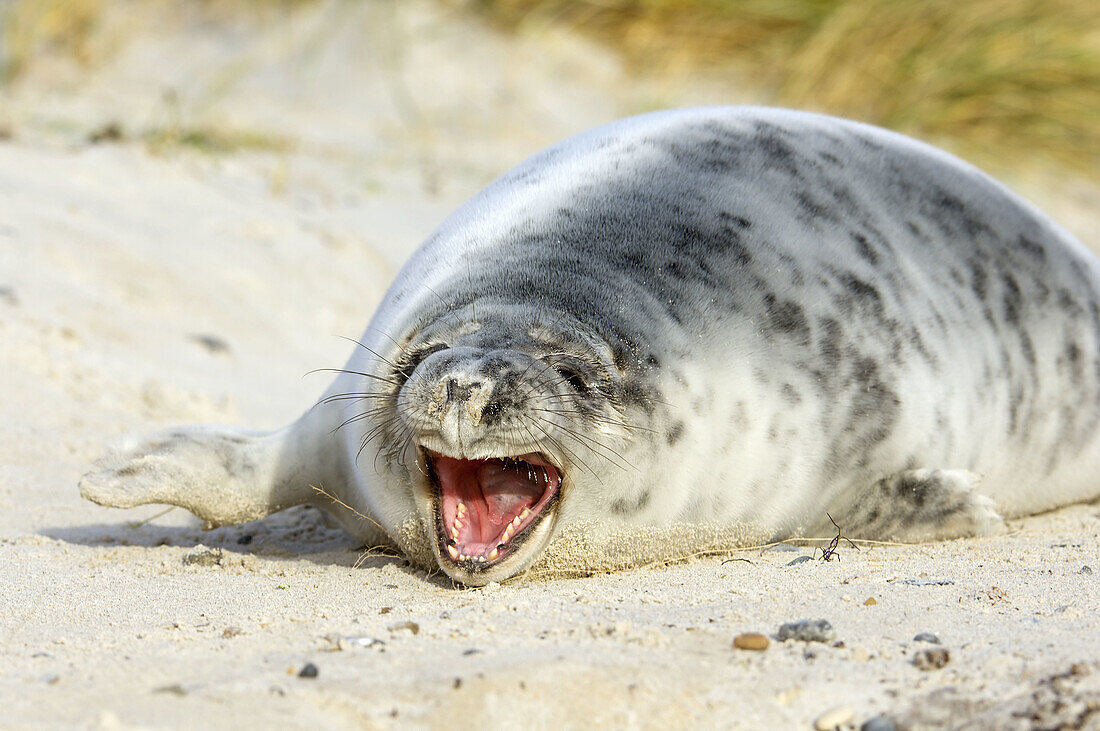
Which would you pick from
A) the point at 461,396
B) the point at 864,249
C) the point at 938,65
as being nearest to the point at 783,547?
the point at 864,249

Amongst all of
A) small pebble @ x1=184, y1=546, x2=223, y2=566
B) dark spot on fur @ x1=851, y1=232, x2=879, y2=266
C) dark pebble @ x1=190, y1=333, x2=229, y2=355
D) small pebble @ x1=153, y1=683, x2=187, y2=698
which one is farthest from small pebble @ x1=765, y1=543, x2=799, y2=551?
dark pebble @ x1=190, y1=333, x2=229, y2=355

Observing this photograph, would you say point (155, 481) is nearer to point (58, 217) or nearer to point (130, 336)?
point (130, 336)

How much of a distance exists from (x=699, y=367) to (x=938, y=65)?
598cm

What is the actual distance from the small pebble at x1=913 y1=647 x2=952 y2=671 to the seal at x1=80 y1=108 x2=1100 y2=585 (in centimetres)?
78

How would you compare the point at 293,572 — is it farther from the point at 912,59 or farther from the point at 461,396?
the point at 912,59

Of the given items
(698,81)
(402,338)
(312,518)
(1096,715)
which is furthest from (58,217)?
(698,81)

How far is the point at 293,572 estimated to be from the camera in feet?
8.47

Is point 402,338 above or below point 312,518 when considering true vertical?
above

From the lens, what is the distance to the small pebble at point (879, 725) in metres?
1.57

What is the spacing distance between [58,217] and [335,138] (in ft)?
9.05

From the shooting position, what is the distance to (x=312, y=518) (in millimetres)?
3262

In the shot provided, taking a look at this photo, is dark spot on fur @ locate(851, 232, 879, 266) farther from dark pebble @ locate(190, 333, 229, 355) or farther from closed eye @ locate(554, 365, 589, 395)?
dark pebble @ locate(190, 333, 229, 355)

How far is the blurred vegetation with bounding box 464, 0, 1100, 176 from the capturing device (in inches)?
307

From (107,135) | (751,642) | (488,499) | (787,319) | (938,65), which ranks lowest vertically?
(751,642)
